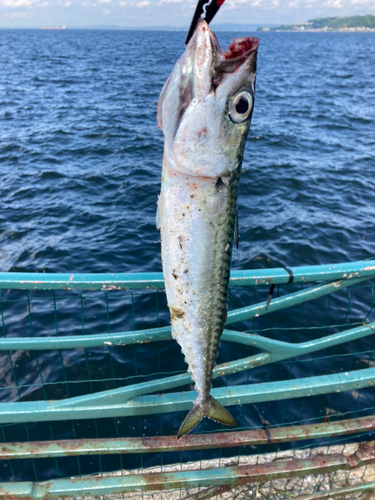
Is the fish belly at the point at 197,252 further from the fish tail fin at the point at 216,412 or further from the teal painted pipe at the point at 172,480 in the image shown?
the teal painted pipe at the point at 172,480

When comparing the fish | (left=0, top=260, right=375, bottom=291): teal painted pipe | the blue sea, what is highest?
the fish

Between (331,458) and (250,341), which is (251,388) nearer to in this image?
(250,341)

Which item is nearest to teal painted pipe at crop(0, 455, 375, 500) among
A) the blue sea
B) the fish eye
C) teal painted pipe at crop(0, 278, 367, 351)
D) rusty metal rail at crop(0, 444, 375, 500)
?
rusty metal rail at crop(0, 444, 375, 500)

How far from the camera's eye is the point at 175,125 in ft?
6.69

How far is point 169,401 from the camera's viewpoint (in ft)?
10.6

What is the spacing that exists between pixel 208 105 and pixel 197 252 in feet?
2.63

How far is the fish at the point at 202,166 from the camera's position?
195 centimetres

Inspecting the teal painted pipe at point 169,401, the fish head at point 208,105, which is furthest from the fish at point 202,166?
the teal painted pipe at point 169,401

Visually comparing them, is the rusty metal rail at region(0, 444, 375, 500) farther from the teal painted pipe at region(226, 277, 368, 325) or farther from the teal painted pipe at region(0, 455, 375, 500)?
the teal painted pipe at region(226, 277, 368, 325)

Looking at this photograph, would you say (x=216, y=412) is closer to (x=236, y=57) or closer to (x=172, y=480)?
(x=172, y=480)

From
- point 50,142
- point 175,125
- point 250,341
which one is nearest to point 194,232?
point 175,125

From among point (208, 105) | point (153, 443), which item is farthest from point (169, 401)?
point (208, 105)

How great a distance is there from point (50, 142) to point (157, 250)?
36.5 feet

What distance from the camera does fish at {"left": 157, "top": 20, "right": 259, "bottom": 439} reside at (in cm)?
195
